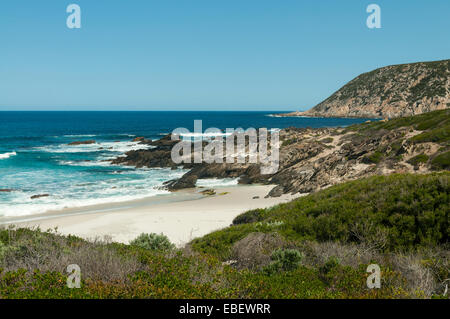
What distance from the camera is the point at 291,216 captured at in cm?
1027

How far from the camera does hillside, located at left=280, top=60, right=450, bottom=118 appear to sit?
4075 inches

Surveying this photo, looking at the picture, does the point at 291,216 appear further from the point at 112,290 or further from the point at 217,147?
the point at 217,147

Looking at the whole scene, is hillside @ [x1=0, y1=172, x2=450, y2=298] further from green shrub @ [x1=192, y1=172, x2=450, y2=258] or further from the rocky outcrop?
the rocky outcrop

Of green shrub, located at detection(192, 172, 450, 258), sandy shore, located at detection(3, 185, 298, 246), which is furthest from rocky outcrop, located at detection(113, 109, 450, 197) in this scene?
green shrub, located at detection(192, 172, 450, 258)

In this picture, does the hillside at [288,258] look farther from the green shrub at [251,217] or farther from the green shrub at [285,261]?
the green shrub at [251,217]

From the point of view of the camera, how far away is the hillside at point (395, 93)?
103500 mm

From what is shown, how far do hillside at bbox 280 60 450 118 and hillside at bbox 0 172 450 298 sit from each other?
106 m

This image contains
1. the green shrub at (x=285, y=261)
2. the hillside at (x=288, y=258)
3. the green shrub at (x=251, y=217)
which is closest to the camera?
the hillside at (x=288, y=258)

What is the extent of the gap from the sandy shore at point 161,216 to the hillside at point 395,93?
98.4 m

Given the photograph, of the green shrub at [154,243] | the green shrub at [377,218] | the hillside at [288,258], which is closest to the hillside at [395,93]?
the green shrub at [377,218]

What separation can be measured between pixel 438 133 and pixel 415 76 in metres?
115

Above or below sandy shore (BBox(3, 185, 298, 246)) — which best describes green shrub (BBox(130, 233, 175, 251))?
above
